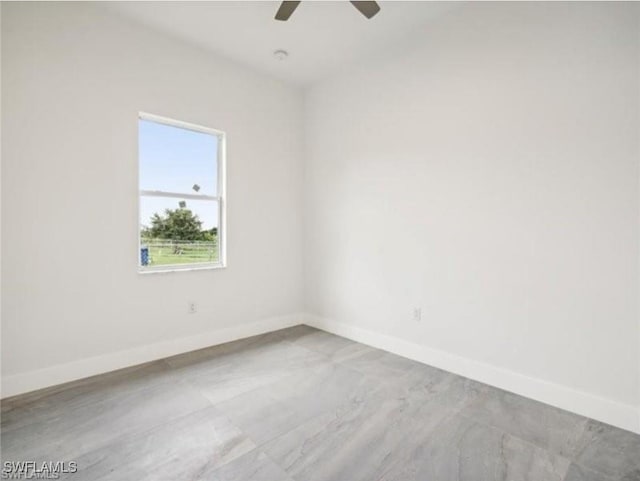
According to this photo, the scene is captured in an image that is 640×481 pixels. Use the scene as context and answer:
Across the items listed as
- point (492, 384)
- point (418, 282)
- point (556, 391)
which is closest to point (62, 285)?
point (418, 282)

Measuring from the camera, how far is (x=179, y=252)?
3217mm

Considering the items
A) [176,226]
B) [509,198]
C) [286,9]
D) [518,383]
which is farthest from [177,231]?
[518,383]

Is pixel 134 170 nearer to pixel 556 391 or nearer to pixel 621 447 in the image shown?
pixel 556 391

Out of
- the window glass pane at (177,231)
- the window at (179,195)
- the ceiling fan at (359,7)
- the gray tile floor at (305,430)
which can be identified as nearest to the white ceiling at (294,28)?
the ceiling fan at (359,7)

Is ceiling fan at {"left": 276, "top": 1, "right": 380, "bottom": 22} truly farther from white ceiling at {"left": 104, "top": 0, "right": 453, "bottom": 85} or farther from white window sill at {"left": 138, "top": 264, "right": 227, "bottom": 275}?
white window sill at {"left": 138, "top": 264, "right": 227, "bottom": 275}

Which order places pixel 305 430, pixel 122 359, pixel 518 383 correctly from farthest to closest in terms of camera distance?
pixel 122 359 → pixel 518 383 → pixel 305 430

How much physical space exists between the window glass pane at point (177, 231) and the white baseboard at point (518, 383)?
6.28ft

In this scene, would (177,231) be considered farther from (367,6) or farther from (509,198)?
(509,198)

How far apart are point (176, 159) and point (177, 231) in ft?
2.37

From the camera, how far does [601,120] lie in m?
2.04

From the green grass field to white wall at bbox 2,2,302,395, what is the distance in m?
0.16

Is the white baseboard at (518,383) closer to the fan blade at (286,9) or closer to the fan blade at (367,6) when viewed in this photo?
the fan blade at (367,6)

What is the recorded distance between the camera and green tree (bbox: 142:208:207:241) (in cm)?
306

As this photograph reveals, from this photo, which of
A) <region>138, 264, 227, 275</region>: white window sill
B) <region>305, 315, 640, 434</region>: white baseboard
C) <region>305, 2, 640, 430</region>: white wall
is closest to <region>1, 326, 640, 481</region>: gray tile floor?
<region>305, 315, 640, 434</region>: white baseboard
